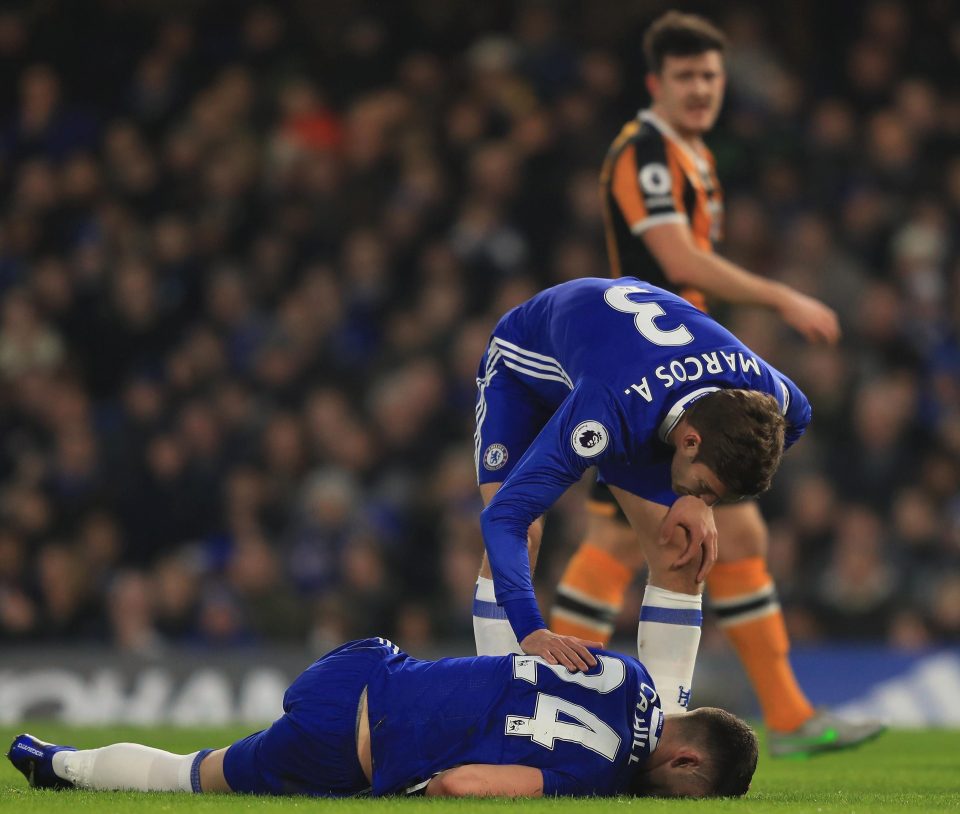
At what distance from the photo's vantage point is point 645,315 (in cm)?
477

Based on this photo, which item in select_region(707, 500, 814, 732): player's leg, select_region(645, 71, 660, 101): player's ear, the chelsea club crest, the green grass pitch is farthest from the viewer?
select_region(645, 71, 660, 101): player's ear

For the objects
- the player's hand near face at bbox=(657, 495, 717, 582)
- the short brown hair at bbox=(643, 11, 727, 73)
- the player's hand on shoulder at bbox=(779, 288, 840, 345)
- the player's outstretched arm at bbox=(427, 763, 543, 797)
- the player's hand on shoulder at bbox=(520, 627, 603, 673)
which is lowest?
the player's outstretched arm at bbox=(427, 763, 543, 797)

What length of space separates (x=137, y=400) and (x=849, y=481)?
459 centimetres

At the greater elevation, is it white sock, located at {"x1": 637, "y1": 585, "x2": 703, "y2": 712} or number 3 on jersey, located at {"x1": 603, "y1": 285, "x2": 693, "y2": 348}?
number 3 on jersey, located at {"x1": 603, "y1": 285, "x2": 693, "y2": 348}

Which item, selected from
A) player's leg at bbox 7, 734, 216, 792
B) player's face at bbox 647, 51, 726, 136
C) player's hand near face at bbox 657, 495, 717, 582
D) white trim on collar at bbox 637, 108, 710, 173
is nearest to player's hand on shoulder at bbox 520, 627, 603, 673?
player's hand near face at bbox 657, 495, 717, 582

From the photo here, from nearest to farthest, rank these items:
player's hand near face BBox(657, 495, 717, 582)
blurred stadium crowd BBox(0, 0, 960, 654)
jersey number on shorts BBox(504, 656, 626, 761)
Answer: jersey number on shorts BBox(504, 656, 626, 761), player's hand near face BBox(657, 495, 717, 582), blurred stadium crowd BBox(0, 0, 960, 654)

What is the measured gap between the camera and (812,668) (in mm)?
8484

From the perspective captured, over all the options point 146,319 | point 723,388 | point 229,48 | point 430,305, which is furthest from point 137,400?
point 723,388

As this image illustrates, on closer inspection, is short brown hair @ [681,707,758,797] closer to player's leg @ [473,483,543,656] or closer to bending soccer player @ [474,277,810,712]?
bending soccer player @ [474,277,810,712]

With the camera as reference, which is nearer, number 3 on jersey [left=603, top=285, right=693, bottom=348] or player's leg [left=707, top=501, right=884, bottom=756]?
number 3 on jersey [left=603, top=285, right=693, bottom=348]

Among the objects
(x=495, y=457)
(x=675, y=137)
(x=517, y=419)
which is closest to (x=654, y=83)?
(x=675, y=137)

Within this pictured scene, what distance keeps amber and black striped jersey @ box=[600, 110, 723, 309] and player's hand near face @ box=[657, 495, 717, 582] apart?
4.81 ft

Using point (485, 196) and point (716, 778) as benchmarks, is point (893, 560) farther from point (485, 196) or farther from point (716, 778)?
point (716, 778)

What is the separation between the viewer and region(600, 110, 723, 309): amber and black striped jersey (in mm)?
6059
